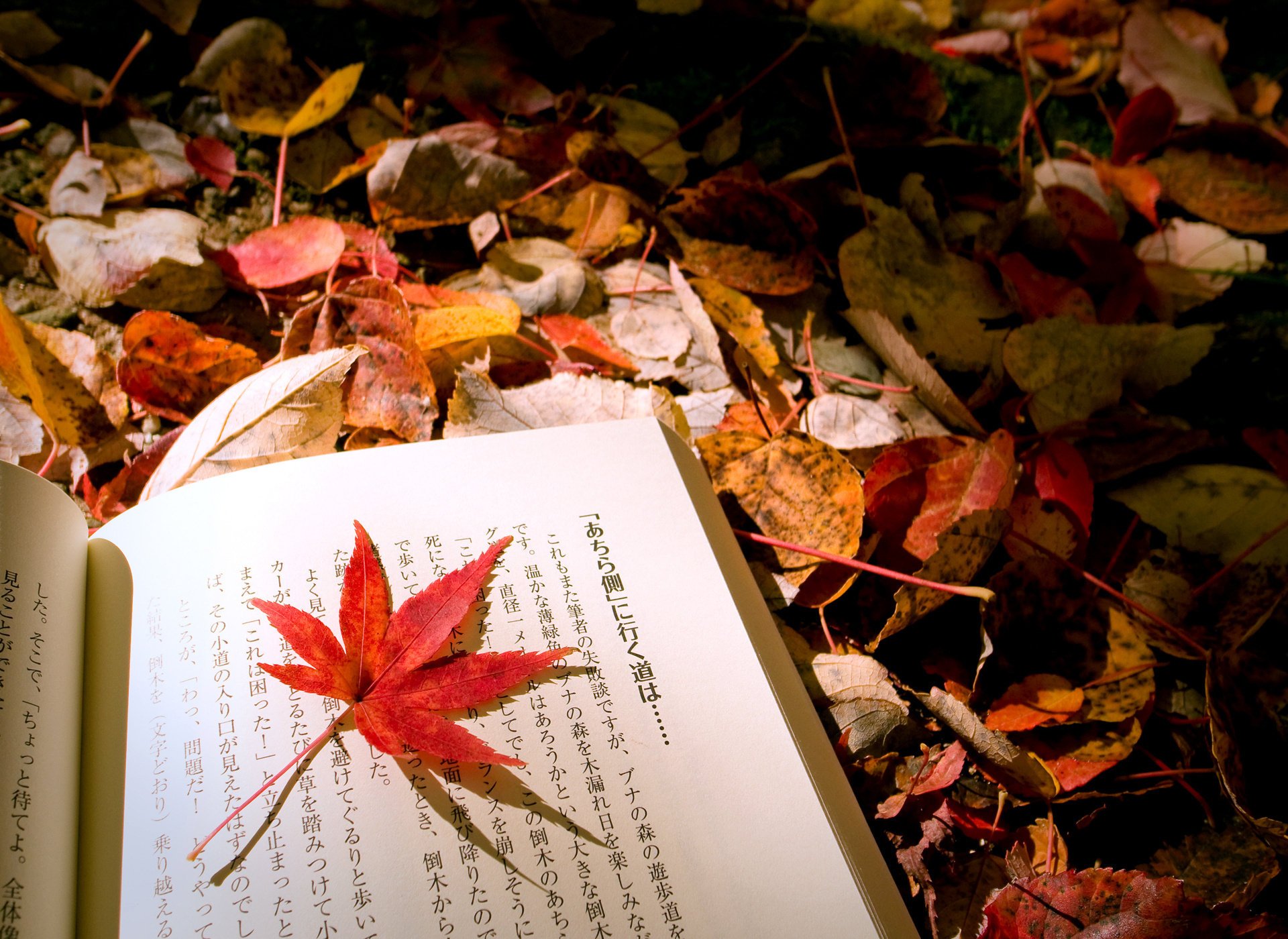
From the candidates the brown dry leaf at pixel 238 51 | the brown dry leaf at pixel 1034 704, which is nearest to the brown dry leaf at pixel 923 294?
the brown dry leaf at pixel 1034 704

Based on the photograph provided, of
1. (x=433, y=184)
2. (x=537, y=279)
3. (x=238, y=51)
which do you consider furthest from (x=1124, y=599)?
(x=238, y=51)

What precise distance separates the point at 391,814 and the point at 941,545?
0.39 m

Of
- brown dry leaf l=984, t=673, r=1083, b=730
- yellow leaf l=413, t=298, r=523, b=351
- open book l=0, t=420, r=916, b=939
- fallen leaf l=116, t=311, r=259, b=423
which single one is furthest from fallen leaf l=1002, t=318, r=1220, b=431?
fallen leaf l=116, t=311, r=259, b=423

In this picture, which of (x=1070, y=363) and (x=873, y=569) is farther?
(x=1070, y=363)

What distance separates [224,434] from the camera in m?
0.57

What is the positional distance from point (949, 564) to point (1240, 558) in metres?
0.27

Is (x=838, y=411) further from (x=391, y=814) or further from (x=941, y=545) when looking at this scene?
(x=391, y=814)

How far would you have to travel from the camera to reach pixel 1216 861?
1.81 ft

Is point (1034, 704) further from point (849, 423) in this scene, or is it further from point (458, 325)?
point (458, 325)

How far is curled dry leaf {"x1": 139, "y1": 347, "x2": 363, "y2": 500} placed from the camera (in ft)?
1.85

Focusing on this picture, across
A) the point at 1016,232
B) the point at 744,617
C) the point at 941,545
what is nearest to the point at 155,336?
the point at 744,617

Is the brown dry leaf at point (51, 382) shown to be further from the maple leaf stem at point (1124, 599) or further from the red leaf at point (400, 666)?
the maple leaf stem at point (1124, 599)

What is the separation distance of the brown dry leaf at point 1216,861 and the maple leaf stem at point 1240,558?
0.17m

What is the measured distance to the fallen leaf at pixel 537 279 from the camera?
29.5 inches
